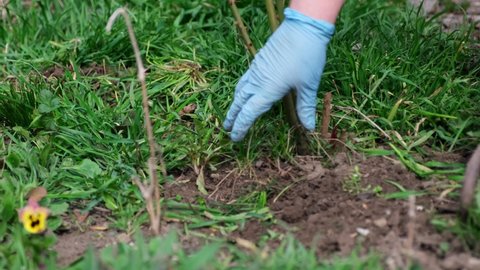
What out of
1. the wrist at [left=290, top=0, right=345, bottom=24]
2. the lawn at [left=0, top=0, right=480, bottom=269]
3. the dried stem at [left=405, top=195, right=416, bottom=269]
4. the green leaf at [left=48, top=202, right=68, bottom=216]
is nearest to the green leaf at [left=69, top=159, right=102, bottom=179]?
the lawn at [left=0, top=0, right=480, bottom=269]

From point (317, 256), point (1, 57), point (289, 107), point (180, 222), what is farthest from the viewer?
point (1, 57)

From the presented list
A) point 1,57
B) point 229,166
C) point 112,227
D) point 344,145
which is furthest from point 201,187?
point 1,57

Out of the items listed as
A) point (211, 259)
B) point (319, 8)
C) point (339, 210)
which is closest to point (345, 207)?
point (339, 210)

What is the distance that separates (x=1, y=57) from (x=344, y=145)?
66.0 inches

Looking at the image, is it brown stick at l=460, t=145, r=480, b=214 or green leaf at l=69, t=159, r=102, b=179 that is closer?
brown stick at l=460, t=145, r=480, b=214

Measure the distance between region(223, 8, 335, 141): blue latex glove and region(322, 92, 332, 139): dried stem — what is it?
0.08 m

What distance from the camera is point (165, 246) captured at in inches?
71.1

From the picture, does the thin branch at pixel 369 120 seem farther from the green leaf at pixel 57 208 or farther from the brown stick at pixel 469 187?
the green leaf at pixel 57 208

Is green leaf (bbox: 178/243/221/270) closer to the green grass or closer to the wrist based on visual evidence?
the green grass

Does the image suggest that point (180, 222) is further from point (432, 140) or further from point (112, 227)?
point (432, 140)

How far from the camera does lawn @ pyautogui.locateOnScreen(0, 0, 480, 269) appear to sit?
201 cm

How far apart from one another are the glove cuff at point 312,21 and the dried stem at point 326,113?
0.77 ft

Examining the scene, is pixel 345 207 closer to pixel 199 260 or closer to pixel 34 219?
pixel 199 260

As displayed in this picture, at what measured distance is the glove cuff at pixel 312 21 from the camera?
227 centimetres
